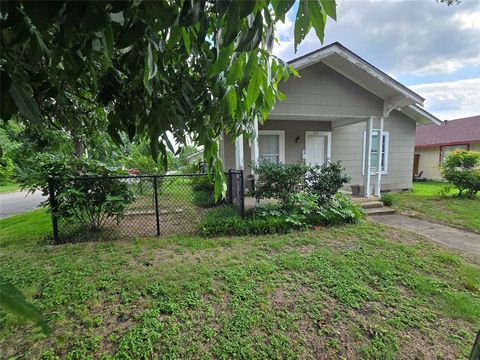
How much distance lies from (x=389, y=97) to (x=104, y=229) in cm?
869

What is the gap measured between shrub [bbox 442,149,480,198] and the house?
7.82 meters

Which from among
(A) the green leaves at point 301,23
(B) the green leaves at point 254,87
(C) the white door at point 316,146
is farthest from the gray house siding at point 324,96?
(A) the green leaves at point 301,23

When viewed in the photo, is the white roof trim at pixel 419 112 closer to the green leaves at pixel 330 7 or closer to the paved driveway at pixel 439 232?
the paved driveway at pixel 439 232

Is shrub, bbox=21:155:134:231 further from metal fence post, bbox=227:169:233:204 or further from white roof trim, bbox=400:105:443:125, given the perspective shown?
white roof trim, bbox=400:105:443:125

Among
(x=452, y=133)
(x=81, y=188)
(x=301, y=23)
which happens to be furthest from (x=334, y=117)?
(x=452, y=133)

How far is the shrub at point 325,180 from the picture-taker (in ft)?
18.6

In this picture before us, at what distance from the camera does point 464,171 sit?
9.05 meters

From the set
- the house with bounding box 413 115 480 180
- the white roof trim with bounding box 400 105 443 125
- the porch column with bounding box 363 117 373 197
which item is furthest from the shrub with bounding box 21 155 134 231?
the house with bounding box 413 115 480 180

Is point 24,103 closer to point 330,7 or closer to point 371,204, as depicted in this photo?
point 330,7

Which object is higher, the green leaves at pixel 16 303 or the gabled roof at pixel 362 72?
the gabled roof at pixel 362 72

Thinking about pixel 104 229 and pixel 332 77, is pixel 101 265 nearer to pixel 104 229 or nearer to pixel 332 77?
pixel 104 229

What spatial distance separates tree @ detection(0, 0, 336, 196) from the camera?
621 mm

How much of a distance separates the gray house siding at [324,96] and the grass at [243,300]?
410 cm

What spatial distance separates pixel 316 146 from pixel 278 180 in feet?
12.7
